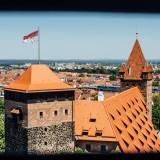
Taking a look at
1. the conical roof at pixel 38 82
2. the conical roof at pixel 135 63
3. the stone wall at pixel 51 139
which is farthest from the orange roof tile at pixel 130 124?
the conical roof at pixel 38 82

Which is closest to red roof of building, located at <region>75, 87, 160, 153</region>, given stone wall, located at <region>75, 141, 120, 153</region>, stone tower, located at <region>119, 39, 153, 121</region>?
stone wall, located at <region>75, 141, 120, 153</region>

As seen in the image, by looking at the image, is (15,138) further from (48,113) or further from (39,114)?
(48,113)

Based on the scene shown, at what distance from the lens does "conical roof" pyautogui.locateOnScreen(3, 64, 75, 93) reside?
19.1m

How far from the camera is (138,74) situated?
3509cm

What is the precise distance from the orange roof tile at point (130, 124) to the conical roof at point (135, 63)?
15.2ft

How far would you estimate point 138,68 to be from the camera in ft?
116

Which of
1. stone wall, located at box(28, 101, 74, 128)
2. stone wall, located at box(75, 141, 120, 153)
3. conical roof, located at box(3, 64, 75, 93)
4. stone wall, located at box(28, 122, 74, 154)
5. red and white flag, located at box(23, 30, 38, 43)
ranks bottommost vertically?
stone wall, located at box(75, 141, 120, 153)

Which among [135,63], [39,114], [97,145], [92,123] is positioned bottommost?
[97,145]

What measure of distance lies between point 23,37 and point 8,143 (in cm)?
707

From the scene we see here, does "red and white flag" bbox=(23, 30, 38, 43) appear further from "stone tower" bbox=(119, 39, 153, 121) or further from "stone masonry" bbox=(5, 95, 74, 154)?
"stone tower" bbox=(119, 39, 153, 121)

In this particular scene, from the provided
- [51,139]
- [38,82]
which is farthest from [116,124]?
[38,82]

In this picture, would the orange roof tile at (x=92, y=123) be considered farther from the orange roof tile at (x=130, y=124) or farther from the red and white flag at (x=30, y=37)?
the red and white flag at (x=30, y=37)

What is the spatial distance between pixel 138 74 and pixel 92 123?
14942mm

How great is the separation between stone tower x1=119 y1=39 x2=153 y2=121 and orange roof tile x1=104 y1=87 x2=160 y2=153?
3.76m
